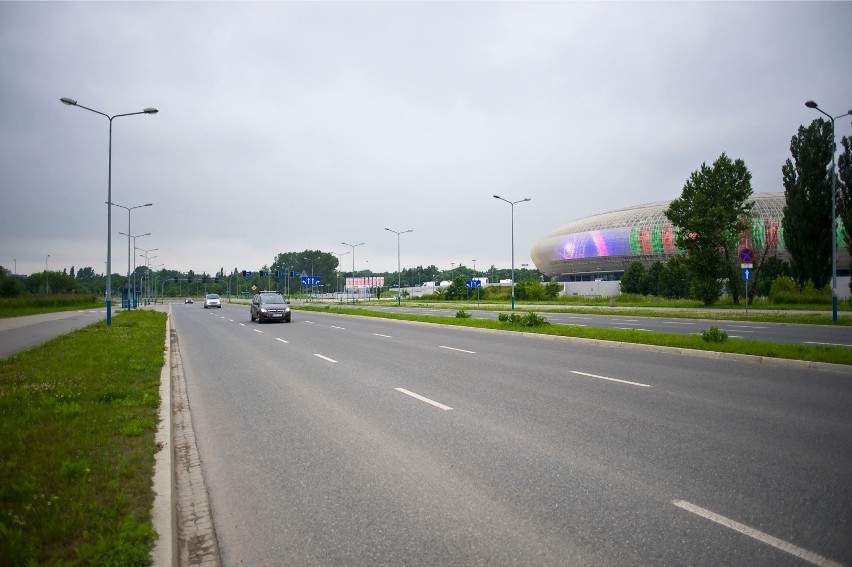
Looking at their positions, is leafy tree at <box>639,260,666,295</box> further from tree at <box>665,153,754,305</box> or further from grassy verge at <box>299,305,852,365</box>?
grassy verge at <box>299,305,852,365</box>

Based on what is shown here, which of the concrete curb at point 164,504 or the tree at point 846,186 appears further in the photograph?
the tree at point 846,186

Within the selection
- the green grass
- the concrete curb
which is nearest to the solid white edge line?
the concrete curb

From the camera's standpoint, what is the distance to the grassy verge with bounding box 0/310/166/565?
3338 mm

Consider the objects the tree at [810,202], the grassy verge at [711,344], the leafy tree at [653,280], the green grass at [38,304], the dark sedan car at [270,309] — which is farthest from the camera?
the leafy tree at [653,280]

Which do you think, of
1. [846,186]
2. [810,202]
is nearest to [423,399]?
[846,186]

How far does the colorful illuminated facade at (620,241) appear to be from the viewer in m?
94.8

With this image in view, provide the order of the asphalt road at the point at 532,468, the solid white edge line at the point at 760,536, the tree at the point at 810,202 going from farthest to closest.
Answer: the tree at the point at 810,202, the asphalt road at the point at 532,468, the solid white edge line at the point at 760,536

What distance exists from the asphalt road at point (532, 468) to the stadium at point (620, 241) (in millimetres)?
87194

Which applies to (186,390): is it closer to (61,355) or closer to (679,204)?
(61,355)

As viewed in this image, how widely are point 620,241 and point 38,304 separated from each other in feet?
327

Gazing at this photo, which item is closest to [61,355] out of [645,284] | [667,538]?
[667,538]

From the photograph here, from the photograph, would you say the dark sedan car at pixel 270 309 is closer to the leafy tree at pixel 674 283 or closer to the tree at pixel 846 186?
the tree at pixel 846 186

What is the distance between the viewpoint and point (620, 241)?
109m

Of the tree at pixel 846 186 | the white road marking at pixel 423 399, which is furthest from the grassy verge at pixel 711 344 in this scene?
the tree at pixel 846 186
